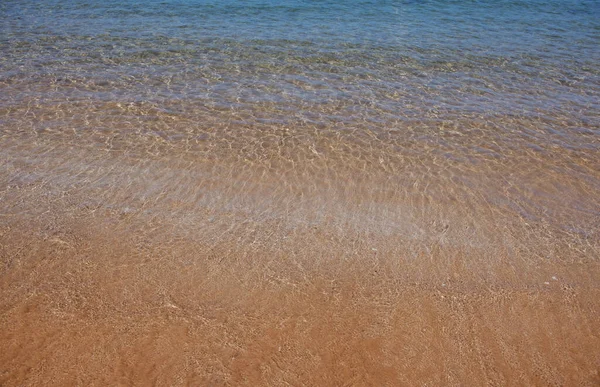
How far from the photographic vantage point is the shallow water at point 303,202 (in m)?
3.46

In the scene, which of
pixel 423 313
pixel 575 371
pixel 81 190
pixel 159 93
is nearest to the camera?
pixel 575 371

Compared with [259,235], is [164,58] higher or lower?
higher

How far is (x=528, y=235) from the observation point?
4.52 meters

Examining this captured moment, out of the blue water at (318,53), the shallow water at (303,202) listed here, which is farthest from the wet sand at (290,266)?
the blue water at (318,53)

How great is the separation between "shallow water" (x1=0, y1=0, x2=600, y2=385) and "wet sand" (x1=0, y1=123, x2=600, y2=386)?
0.07ft

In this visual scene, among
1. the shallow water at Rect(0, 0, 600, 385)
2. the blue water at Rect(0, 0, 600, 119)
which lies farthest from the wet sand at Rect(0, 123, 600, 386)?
the blue water at Rect(0, 0, 600, 119)

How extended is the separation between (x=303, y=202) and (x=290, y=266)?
104 centimetres

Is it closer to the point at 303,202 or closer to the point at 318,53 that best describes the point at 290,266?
the point at 303,202

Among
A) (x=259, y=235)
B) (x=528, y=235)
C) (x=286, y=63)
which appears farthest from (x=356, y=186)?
(x=286, y=63)

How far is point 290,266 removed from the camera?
4.07m

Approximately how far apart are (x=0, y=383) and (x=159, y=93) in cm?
525

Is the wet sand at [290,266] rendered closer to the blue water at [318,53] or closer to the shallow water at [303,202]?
the shallow water at [303,202]

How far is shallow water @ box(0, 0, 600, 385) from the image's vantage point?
346 centimetres

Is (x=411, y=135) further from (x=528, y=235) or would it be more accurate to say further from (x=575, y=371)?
(x=575, y=371)
